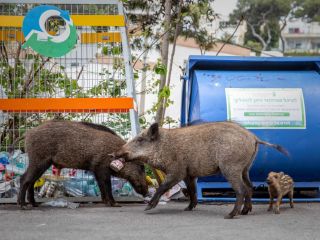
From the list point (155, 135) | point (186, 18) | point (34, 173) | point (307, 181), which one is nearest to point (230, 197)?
point (307, 181)

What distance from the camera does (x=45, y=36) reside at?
8828mm

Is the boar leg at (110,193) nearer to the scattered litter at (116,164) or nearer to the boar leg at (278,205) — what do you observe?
the scattered litter at (116,164)

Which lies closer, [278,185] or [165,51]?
[278,185]

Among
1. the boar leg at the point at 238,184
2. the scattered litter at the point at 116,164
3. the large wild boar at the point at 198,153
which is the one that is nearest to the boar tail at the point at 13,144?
the scattered litter at the point at 116,164

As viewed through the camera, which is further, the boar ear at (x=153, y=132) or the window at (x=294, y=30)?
the window at (x=294, y=30)

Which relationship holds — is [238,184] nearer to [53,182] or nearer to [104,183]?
[104,183]

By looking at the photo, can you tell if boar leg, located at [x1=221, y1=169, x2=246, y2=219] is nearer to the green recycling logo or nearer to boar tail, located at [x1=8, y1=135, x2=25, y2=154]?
the green recycling logo

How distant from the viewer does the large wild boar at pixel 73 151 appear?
8.18 meters

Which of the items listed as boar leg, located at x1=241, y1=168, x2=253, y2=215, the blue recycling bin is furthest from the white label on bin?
boar leg, located at x1=241, y1=168, x2=253, y2=215

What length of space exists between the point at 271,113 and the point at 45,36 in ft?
9.22

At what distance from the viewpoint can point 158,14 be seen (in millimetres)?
13125

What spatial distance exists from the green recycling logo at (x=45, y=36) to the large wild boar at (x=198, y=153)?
4.97 feet

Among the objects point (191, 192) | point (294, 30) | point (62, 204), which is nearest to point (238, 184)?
point (191, 192)

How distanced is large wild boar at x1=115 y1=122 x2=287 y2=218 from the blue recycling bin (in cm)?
62
